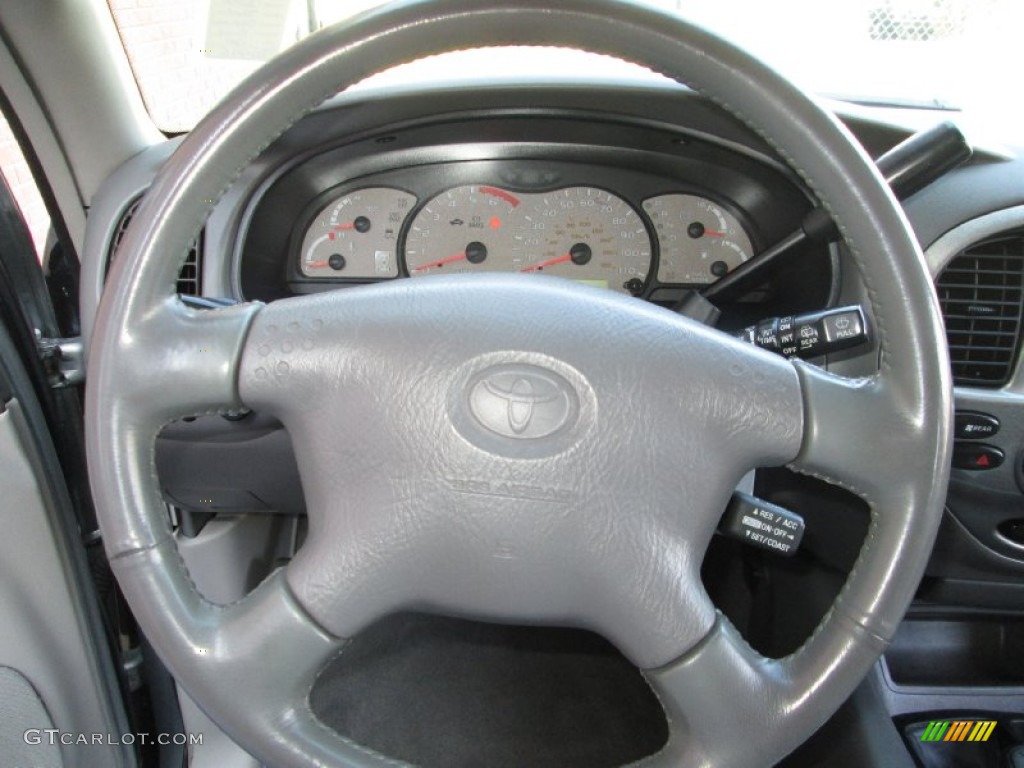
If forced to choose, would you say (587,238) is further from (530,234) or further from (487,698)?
(487,698)

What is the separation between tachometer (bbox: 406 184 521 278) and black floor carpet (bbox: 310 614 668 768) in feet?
2.05

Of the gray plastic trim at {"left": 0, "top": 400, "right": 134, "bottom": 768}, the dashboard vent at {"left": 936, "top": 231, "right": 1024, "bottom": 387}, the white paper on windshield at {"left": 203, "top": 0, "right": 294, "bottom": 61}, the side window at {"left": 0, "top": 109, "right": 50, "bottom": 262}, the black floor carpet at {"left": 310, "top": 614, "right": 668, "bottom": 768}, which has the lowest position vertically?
the black floor carpet at {"left": 310, "top": 614, "right": 668, "bottom": 768}

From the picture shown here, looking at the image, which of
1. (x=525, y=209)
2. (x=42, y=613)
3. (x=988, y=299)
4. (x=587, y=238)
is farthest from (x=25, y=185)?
(x=988, y=299)

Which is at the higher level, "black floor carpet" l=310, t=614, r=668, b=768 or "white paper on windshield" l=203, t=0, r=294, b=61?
"white paper on windshield" l=203, t=0, r=294, b=61

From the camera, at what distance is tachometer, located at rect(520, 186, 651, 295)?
5.12ft

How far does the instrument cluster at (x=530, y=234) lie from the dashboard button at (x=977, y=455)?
1.63 feet

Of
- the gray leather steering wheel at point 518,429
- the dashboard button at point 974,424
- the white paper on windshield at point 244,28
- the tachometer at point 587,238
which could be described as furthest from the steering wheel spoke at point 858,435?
the white paper on windshield at point 244,28

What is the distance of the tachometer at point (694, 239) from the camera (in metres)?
1.56

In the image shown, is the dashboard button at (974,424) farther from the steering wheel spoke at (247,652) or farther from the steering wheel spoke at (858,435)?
the steering wheel spoke at (247,652)

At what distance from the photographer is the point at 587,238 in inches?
62.2

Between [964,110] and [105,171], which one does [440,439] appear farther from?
[964,110]

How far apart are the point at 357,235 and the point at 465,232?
0.20 metres

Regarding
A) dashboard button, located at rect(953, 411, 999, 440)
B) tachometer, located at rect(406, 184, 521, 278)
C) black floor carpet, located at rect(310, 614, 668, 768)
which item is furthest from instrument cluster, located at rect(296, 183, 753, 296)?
black floor carpet, located at rect(310, 614, 668, 768)

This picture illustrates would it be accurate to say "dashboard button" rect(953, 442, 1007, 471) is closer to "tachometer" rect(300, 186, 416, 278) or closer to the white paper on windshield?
"tachometer" rect(300, 186, 416, 278)
